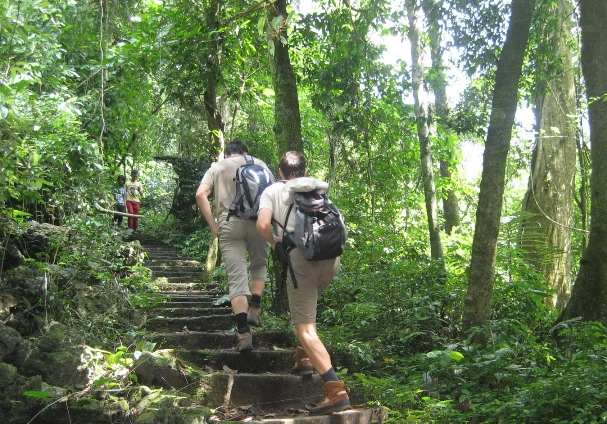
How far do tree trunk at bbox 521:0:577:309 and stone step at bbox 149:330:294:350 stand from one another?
5.10m

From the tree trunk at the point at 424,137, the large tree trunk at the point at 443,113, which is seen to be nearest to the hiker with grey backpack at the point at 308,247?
the tree trunk at the point at 424,137

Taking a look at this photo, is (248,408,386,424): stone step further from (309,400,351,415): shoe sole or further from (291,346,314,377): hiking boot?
(291,346,314,377): hiking boot

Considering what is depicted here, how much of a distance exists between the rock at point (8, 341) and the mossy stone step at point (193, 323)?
2140mm

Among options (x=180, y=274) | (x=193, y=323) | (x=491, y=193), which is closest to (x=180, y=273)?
(x=180, y=274)

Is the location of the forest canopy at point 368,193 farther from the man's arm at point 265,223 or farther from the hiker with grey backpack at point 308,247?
the man's arm at point 265,223

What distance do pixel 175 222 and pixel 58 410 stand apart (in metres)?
13.4

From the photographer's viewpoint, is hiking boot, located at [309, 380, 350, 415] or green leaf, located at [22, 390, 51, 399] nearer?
green leaf, located at [22, 390, 51, 399]

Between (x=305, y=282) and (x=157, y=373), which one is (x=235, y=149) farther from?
(x=157, y=373)

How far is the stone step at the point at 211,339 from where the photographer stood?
5.79 m

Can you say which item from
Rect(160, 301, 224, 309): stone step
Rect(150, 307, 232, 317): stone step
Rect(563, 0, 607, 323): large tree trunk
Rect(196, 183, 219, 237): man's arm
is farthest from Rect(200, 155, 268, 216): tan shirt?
Rect(563, 0, 607, 323): large tree trunk

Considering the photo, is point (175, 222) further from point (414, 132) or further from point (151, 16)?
point (414, 132)

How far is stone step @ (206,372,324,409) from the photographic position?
15.3 feet

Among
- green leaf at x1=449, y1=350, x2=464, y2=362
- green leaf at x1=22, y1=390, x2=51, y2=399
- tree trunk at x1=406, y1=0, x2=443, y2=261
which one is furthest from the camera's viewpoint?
tree trunk at x1=406, y1=0, x2=443, y2=261

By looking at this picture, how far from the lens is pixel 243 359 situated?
5352mm
